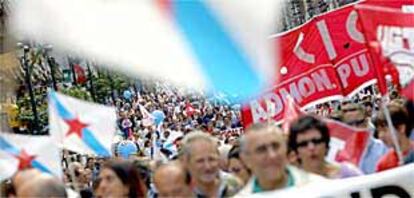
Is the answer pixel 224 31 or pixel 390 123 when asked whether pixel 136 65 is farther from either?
pixel 390 123

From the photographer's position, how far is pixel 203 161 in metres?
6.46

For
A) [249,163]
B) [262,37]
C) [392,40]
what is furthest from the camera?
[262,37]

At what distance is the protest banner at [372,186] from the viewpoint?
6.21m

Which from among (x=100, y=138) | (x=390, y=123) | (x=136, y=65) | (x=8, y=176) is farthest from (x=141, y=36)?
(x=390, y=123)

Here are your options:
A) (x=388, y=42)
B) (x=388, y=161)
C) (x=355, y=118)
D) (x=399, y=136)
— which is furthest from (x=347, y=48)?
(x=388, y=161)

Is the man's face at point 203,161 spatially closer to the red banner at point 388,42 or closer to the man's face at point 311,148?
the man's face at point 311,148

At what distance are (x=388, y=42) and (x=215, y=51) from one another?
1.33 meters

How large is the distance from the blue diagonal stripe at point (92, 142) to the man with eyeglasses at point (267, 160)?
2.00 m

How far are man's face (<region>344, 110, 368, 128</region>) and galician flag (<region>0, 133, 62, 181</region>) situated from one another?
7.46ft

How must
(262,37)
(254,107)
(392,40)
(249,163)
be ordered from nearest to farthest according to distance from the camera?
(249,163) < (392,40) < (262,37) < (254,107)

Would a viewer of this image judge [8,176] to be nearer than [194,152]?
No

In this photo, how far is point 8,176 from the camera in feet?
24.1

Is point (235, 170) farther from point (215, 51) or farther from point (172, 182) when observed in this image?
point (172, 182)

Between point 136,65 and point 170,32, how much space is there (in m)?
0.59
